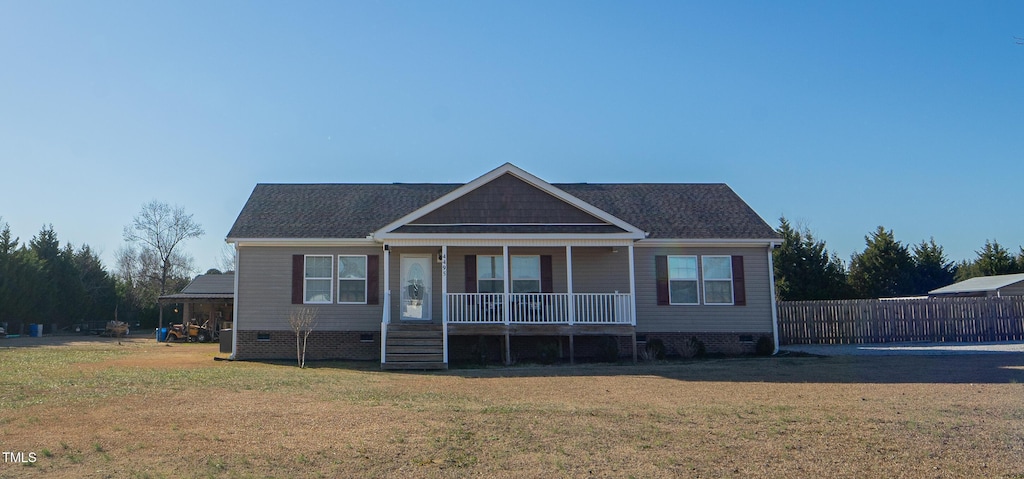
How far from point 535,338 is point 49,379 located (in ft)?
34.9

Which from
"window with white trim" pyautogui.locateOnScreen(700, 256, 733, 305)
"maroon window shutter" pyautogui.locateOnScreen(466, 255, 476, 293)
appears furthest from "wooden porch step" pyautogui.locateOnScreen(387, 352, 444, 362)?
"window with white trim" pyautogui.locateOnScreen(700, 256, 733, 305)

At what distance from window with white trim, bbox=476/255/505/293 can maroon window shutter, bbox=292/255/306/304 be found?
461 centimetres

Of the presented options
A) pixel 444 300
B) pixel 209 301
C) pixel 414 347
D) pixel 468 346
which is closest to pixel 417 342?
pixel 414 347

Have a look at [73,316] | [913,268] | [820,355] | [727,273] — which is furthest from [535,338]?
[73,316]

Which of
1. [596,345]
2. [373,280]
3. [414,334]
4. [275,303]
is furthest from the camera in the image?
[596,345]

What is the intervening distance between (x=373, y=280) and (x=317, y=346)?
2232 mm

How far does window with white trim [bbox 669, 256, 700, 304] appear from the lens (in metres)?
18.4

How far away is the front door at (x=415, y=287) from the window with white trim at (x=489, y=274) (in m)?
1.35

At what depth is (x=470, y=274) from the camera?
59.5ft

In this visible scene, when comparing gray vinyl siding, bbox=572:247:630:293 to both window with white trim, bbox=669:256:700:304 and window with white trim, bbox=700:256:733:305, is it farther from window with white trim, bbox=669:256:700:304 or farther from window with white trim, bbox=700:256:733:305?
window with white trim, bbox=700:256:733:305

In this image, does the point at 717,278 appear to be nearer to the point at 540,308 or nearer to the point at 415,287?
the point at 540,308

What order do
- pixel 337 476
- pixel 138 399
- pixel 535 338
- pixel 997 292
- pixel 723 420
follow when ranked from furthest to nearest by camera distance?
pixel 997 292, pixel 535 338, pixel 138 399, pixel 723 420, pixel 337 476

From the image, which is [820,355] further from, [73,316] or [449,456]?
[73,316]

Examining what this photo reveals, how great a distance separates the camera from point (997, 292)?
26922 mm
